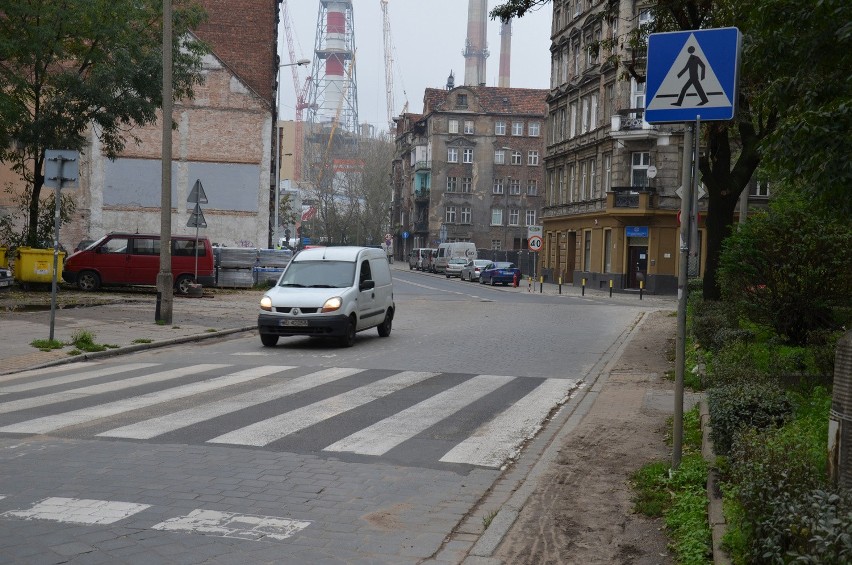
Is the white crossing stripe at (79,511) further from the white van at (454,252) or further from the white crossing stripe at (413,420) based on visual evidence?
the white van at (454,252)

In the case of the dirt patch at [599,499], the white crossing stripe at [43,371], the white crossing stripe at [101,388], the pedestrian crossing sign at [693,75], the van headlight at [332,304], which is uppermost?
the pedestrian crossing sign at [693,75]

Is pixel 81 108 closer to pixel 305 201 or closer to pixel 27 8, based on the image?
pixel 27 8

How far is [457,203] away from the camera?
317 ft

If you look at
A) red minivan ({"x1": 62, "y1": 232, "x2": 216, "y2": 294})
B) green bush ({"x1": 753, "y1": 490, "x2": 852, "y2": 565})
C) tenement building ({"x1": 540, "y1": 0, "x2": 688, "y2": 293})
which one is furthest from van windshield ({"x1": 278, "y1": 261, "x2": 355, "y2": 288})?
tenement building ({"x1": 540, "y1": 0, "x2": 688, "y2": 293})

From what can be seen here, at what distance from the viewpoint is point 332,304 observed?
17297 millimetres

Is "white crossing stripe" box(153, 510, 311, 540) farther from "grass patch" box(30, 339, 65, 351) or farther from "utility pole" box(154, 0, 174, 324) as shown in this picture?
"utility pole" box(154, 0, 174, 324)

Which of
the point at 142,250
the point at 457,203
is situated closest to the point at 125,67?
the point at 142,250

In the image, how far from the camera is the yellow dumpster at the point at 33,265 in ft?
91.4

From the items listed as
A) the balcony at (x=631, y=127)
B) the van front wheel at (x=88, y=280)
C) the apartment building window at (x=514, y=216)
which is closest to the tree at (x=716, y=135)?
the van front wheel at (x=88, y=280)

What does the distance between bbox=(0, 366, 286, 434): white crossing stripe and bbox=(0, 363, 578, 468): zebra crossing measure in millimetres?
12

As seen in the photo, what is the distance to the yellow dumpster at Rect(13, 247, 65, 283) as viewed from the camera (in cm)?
2786

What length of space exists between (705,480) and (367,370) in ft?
25.8

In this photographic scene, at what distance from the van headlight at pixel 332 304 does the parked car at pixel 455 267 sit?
5029 cm

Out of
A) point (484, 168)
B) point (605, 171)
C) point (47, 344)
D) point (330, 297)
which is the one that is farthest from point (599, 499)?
point (484, 168)
